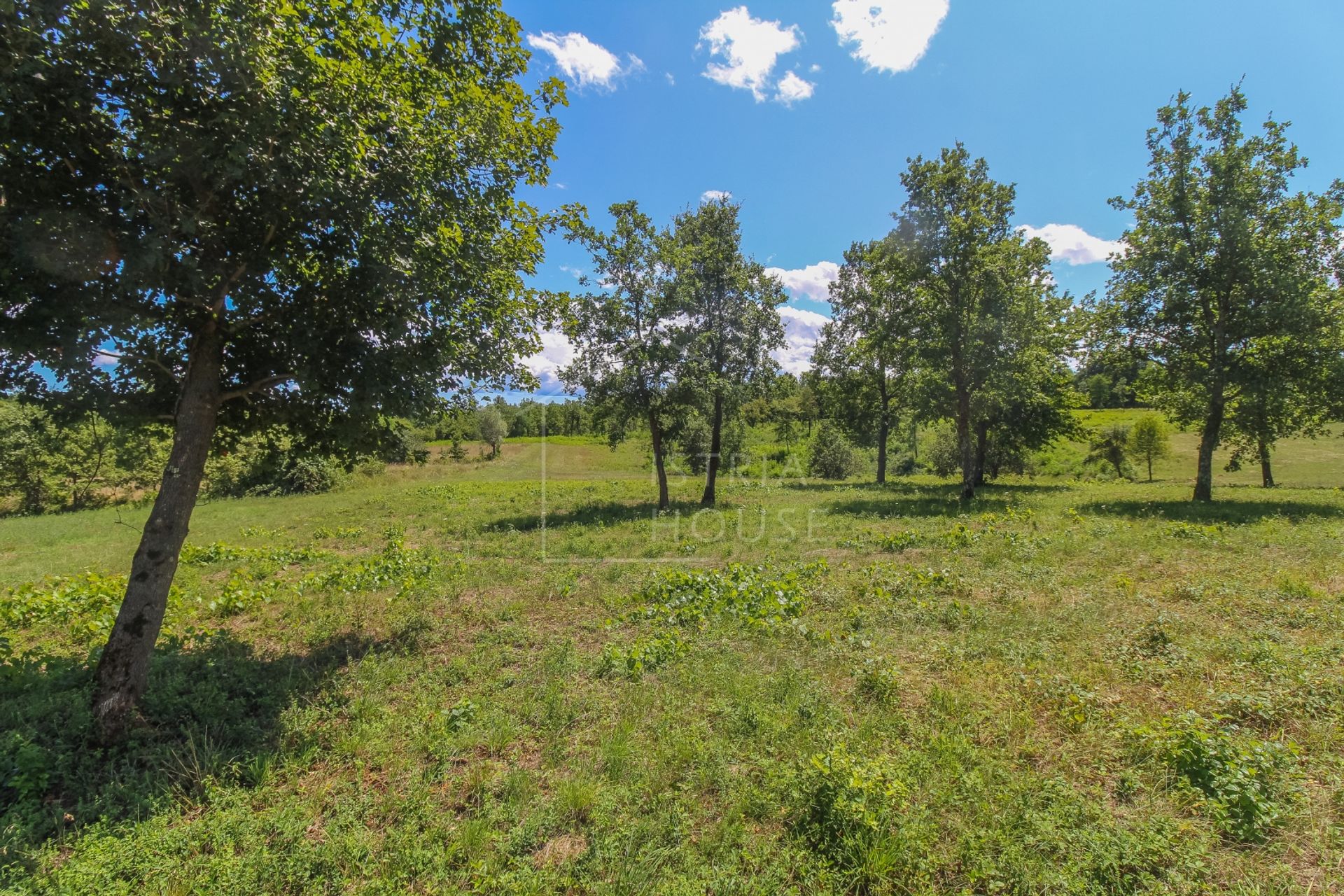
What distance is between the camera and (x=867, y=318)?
1246 inches

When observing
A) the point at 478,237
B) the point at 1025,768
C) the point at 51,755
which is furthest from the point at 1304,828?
the point at 51,755

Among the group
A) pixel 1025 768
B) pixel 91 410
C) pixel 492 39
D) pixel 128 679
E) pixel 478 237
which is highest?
pixel 492 39

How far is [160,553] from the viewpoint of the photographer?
5.11 m

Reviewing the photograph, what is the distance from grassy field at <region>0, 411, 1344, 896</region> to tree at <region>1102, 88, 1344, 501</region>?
9.37 m

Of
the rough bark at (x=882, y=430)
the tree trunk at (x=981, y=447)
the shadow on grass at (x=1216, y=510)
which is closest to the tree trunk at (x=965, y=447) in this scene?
the shadow on grass at (x=1216, y=510)

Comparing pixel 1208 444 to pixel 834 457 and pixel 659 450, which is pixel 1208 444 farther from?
pixel 834 457

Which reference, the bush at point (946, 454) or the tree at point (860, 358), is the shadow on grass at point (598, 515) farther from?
the bush at point (946, 454)

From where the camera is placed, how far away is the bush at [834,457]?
162 feet

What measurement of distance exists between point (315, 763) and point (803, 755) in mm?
4724

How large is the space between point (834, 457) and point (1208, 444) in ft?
106

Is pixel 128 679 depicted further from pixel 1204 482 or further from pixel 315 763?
pixel 1204 482

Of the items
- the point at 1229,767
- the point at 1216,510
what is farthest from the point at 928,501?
the point at 1229,767

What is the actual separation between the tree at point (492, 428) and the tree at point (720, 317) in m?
38.4

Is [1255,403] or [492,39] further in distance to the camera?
[1255,403]
